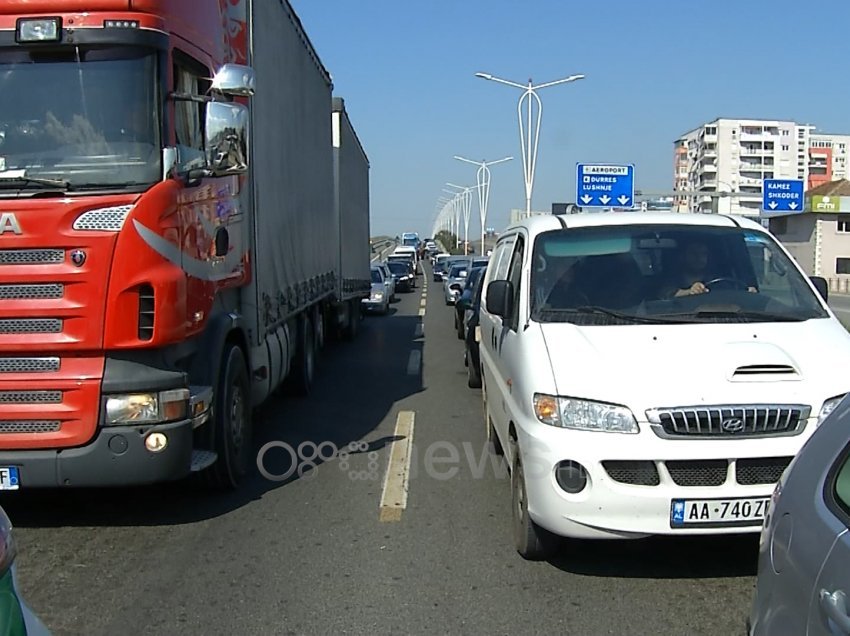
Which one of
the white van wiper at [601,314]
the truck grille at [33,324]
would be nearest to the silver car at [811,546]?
the white van wiper at [601,314]

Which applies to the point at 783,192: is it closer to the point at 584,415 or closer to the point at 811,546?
the point at 584,415

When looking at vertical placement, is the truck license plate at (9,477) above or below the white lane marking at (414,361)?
above

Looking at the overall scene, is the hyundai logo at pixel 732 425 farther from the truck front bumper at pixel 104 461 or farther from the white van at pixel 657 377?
the truck front bumper at pixel 104 461

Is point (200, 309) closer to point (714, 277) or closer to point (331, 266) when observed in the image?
point (714, 277)

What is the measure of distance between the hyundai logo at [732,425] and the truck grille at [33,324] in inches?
144

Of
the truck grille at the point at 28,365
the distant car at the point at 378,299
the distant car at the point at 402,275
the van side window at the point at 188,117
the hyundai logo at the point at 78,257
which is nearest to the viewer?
the hyundai logo at the point at 78,257

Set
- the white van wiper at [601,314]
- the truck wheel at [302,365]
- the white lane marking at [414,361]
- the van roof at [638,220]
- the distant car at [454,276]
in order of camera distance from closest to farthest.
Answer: the white van wiper at [601,314] → the van roof at [638,220] → the truck wheel at [302,365] → the white lane marking at [414,361] → the distant car at [454,276]

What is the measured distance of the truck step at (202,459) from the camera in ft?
18.1

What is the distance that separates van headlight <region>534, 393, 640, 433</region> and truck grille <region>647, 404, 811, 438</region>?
127 mm

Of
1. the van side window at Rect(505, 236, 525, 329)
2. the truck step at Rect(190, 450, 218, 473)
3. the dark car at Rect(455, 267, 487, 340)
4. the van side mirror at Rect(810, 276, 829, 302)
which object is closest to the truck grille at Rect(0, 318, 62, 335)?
the truck step at Rect(190, 450, 218, 473)

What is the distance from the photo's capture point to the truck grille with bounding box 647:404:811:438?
4.26m

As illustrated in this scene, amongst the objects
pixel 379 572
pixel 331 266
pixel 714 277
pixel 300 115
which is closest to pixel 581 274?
pixel 714 277

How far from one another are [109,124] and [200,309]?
4.19 feet

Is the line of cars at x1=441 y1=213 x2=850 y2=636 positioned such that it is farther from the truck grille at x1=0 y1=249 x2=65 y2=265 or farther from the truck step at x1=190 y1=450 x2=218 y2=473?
the truck grille at x1=0 y1=249 x2=65 y2=265
